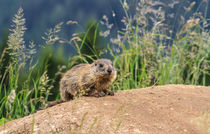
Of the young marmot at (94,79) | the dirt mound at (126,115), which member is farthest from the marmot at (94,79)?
the dirt mound at (126,115)

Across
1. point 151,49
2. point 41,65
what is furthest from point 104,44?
point 41,65

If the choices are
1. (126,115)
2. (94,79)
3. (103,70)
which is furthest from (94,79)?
(126,115)

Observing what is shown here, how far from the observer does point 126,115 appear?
9.61ft

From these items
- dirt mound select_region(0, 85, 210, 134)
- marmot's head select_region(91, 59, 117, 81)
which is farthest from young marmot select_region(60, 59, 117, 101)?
dirt mound select_region(0, 85, 210, 134)

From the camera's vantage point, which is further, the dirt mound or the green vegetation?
the green vegetation

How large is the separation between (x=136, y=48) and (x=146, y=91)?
1416mm

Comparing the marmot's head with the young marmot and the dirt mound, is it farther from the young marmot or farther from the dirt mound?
the dirt mound

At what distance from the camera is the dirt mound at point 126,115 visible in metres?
2.68

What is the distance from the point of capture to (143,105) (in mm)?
3279

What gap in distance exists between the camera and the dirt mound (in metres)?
2.68

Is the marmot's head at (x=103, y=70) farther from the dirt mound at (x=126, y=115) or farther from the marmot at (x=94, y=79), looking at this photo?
the dirt mound at (x=126, y=115)

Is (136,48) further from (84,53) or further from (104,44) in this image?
(84,53)

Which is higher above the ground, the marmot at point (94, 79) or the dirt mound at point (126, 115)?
the marmot at point (94, 79)

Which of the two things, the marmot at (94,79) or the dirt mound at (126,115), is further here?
the marmot at (94,79)
